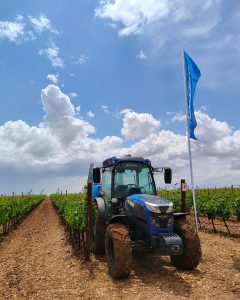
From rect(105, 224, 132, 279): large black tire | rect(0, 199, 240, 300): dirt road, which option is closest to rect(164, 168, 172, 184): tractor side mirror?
rect(105, 224, 132, 279): large black tire

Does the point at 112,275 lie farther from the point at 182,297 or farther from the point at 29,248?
the point at 29,248

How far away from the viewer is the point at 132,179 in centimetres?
887

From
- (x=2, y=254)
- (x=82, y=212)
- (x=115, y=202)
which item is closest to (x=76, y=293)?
(x=115, y=202)

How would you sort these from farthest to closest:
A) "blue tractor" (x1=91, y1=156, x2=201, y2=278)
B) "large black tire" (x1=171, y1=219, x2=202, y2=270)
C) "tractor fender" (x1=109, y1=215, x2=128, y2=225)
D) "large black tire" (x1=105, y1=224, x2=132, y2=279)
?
1. "tractor fender" (x1=109, y1=215, x2=128, y2=225)
2. "large black tire" (x1=171, y1=219, x2=202, y2=270)
3. "blue tractor" (x1=91, y1=156, x2=201, y2=278)
4. "large black tire" (x1=105, y1=224, x2=132, y2=279)

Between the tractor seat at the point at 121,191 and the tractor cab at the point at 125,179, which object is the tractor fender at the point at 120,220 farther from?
the tractor seat at the point at 121,191

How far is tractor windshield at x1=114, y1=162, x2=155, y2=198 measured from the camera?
28.6 ft

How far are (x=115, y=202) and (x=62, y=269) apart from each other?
7.42 ft

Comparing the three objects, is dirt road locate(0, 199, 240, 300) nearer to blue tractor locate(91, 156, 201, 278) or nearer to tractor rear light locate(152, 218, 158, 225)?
blue tractor locate(91, 156, 201, 278)

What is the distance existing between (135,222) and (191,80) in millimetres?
7354

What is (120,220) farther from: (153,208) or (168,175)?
(168,175)

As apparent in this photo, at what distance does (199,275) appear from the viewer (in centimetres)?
756

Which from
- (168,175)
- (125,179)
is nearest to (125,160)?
(125,179)

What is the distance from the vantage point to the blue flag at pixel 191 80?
1300 cm

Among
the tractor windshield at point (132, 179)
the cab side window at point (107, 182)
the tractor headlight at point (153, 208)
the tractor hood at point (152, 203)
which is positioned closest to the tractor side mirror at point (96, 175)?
the cab side window at point (107, 182)
